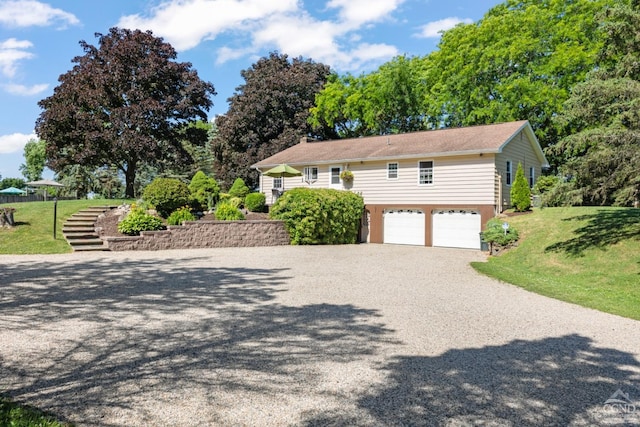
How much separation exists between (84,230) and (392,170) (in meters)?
14.1

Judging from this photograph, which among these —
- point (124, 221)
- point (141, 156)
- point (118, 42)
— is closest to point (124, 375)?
point (124, 221)

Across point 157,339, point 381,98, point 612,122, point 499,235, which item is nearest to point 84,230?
point 157,339

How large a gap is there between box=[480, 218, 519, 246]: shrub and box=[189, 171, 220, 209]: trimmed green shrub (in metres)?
13.4

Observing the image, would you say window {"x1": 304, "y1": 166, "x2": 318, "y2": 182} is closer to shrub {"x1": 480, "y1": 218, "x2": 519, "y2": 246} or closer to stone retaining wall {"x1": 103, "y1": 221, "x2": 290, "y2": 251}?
stone retaining wall {"x1": 103, "y1": 221, "x2": 290, "y2": 251}

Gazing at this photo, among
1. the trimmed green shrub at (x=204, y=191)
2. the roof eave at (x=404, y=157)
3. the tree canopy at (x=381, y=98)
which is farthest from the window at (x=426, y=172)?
the tree canopy at (x=381, y=98)

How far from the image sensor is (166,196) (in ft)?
61.1

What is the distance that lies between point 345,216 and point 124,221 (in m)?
9.69

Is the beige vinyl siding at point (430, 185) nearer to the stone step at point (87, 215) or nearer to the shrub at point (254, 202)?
the shrub at point (254, 202)

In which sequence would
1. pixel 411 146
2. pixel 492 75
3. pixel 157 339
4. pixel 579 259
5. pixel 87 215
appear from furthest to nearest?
pixel 492 75 < pixel 411 146 < pixel 87 215 < pixel 579 259 < pixel 157 339

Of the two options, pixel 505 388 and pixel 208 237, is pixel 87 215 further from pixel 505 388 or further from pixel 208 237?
pixel 505 388

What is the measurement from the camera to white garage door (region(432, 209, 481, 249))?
1911 centimetres

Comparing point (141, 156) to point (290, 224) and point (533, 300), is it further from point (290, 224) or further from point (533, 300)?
point (533, 300)

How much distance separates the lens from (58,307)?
7012mm

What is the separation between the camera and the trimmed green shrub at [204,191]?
21.9 meters
